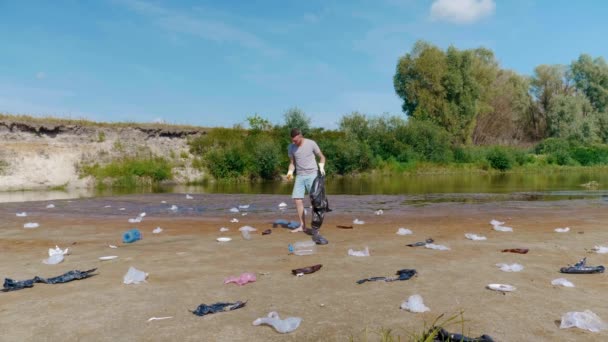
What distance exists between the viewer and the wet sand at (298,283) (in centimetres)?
445

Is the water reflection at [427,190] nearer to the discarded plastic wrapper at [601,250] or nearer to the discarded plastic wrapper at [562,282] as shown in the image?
the discarded plastic wrapper at [601,250]

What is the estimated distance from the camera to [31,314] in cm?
498

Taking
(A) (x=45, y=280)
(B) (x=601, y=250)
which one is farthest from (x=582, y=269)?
(A) (x=45, y=280)

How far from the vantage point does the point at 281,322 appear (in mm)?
4371

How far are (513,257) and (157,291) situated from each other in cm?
512

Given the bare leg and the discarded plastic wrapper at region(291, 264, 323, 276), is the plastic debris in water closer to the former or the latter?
the discarded plastic wrapper at region(291, 264, 323, 276)

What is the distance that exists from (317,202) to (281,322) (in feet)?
18.3

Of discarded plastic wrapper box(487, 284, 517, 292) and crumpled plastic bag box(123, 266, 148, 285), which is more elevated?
discarded plastic wrapper box(487, 284, 517, 292)

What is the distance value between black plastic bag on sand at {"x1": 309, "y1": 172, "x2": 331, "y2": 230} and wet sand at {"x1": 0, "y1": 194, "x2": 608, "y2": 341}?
0.43 m

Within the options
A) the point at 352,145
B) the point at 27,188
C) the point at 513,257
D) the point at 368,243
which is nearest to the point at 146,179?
the point at 27,188

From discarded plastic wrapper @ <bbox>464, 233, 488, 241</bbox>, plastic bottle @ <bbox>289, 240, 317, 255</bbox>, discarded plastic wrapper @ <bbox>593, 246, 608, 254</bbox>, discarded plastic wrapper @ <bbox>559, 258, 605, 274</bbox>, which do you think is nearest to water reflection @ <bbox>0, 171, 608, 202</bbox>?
discarded plastic wrapper @ <bbox>464, 233, 488, 241</bbox>

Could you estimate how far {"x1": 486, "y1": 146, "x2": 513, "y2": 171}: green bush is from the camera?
163 feet

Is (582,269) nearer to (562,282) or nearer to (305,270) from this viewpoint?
(562,282)

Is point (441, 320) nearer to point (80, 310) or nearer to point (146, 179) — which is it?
point (80, 310)
